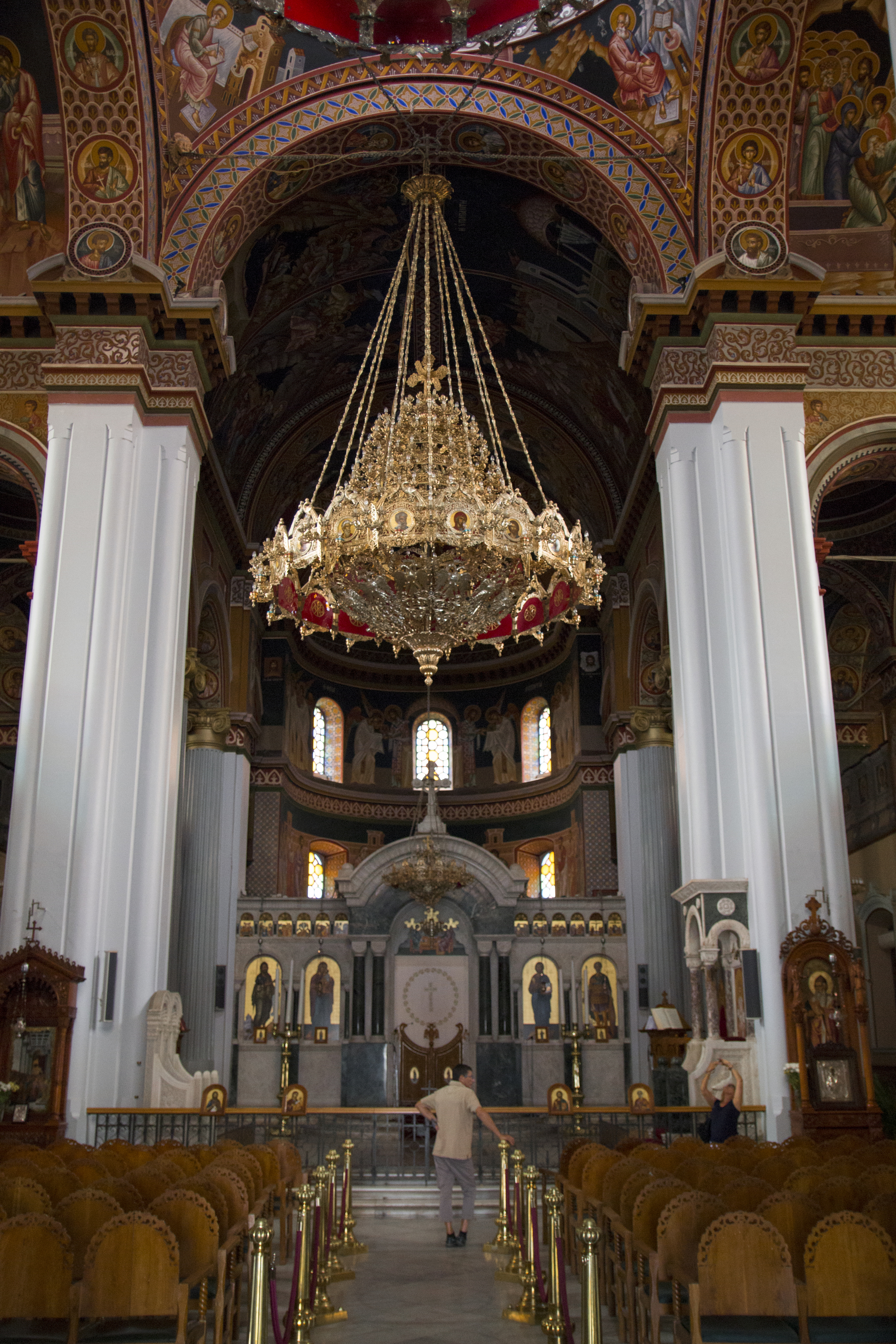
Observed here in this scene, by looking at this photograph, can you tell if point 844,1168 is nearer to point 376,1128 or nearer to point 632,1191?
point 632,1191

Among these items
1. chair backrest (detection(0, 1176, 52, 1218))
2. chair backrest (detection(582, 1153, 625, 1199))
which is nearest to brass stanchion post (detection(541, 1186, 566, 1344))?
chair backrest (detection(582, 1153, 625, 1199))

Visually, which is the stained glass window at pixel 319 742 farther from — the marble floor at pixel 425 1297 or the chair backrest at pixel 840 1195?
the chair backrest at pixel 840 1195

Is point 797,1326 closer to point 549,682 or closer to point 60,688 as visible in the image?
point 60,688

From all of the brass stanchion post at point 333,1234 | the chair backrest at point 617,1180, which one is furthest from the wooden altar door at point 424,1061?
the chair backrest at point 617,1180

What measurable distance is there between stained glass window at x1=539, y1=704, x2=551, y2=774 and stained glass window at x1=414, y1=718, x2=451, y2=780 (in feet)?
7.60

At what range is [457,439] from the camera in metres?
11.4

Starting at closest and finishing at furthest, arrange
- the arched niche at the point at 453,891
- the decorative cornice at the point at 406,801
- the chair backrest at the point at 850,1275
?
the chair backrest at the point at 850,1275 < the arched niche at the point at 453,891 < the decorative cornice at the point at 406,801

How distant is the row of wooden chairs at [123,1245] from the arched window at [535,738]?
65.8ft

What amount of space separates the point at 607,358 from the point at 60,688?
35.0 ft

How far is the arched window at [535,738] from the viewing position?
2622 centimetres

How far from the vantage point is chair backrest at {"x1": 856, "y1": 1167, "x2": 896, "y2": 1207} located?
17.8ft

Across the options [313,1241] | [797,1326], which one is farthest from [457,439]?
[797,1326]

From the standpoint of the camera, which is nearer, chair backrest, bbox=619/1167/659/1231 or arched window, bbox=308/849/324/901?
chair backrest, bbox=619/1167/659/1231

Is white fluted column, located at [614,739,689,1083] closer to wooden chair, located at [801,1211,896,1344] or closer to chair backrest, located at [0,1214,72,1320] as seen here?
wooden chair, located at [801,1211,896,1344]
